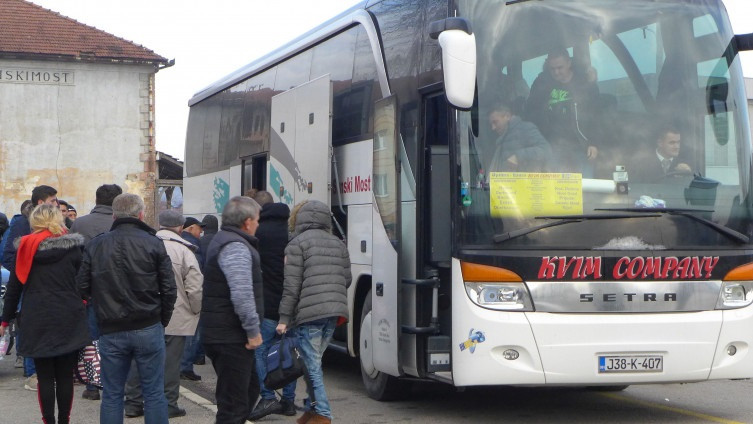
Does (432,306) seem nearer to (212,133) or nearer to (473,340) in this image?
(473,340)

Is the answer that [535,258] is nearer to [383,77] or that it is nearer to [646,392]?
[383,77]

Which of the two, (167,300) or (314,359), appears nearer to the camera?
(167,300)

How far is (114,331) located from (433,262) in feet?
8.56

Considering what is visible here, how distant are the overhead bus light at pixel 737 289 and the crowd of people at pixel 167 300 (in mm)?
2784

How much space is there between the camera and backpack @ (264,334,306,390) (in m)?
8.37

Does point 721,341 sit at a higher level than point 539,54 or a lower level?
lower

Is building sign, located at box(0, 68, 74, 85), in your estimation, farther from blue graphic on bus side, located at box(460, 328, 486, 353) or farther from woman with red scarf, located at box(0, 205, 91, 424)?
blue graphic on bus side, located at box(460, 328, 486, 353)

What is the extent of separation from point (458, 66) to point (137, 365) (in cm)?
292

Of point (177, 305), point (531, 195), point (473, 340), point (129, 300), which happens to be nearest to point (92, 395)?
point (177, 305)

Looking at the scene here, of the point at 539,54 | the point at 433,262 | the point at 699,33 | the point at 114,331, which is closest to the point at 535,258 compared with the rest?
the point at 433,262

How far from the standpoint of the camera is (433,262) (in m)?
8.72

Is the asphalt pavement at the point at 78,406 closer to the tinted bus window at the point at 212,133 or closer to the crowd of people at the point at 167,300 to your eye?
the crowd of people at the point at 167,300

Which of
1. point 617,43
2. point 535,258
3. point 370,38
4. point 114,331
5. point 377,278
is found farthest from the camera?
point 370,38

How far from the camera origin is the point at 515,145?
824 cm
